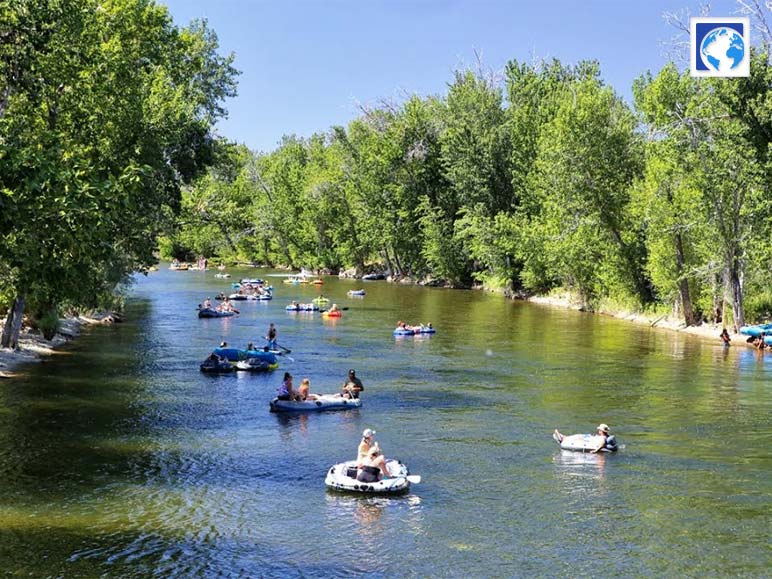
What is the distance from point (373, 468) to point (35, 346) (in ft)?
93.5

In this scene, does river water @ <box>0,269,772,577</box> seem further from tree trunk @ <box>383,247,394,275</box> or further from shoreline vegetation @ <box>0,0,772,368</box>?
tree trunk @ <box>383,247,394,275</box>

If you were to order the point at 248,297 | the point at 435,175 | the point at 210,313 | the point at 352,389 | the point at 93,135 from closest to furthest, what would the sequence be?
the point at 352,389
the point at 93,135
the point at 210,313
the point at 248,297
the point at 435,175

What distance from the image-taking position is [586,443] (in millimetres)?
27297

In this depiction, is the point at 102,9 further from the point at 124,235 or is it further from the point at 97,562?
the point at 97,562

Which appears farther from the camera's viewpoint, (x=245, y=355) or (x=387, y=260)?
(x=387, y=260)

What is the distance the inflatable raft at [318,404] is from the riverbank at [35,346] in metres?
13.2

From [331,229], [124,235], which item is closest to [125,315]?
[124,235]

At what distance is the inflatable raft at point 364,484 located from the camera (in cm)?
2331

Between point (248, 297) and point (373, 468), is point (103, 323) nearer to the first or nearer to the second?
point (248, 297)

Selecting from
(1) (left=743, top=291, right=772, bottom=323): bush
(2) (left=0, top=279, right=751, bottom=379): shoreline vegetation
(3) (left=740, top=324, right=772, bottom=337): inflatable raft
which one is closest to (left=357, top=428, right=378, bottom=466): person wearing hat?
(2) (left=0, top=279, right=751, bottom=379): shoreline vegetation

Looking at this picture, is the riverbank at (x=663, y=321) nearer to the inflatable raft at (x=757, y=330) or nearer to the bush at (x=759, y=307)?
the inflatable raft at (x=757, y=330)

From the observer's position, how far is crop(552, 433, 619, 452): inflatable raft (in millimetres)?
27172

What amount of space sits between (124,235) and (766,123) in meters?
33.3

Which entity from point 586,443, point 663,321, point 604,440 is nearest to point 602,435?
point 604,440
